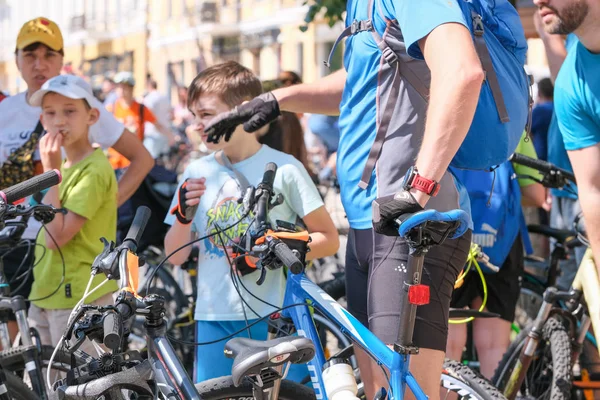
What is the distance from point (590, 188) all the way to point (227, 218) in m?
1.33

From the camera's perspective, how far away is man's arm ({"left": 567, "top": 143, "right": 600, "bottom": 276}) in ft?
12.3

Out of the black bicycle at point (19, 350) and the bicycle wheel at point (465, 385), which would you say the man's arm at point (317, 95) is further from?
the bicycle wheel at point (465, 385)

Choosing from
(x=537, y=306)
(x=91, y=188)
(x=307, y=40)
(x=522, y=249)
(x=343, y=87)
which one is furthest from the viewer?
(x=307, y=40)

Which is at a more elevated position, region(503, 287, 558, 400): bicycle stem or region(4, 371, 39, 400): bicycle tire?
region(4, 371, 39, 400): bicycle tire

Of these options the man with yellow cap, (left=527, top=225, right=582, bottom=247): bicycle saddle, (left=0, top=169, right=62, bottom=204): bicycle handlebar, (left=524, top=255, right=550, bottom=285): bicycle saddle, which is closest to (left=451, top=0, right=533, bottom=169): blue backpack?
(left=0, top=169, right=62, bottom=204): bicycle handlebar

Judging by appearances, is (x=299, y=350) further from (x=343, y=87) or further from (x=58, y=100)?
(x=58, y=100)

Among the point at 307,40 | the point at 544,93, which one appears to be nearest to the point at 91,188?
the point at 544,93

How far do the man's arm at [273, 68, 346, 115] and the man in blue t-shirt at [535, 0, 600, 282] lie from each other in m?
0.94

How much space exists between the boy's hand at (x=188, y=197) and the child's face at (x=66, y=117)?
1.22 meters

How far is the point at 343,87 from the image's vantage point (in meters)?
3.40

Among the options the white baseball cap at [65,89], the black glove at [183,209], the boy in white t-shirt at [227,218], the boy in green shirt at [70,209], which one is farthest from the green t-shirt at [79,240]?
the black glove at [183,209]

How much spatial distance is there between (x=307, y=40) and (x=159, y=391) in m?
33.6

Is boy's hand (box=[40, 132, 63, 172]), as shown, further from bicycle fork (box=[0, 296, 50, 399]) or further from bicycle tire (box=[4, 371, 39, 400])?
bicycle tire (box=[4, 371, 39, 400])

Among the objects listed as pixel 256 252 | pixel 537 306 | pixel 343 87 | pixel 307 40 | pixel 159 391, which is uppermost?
pixel 343 87
